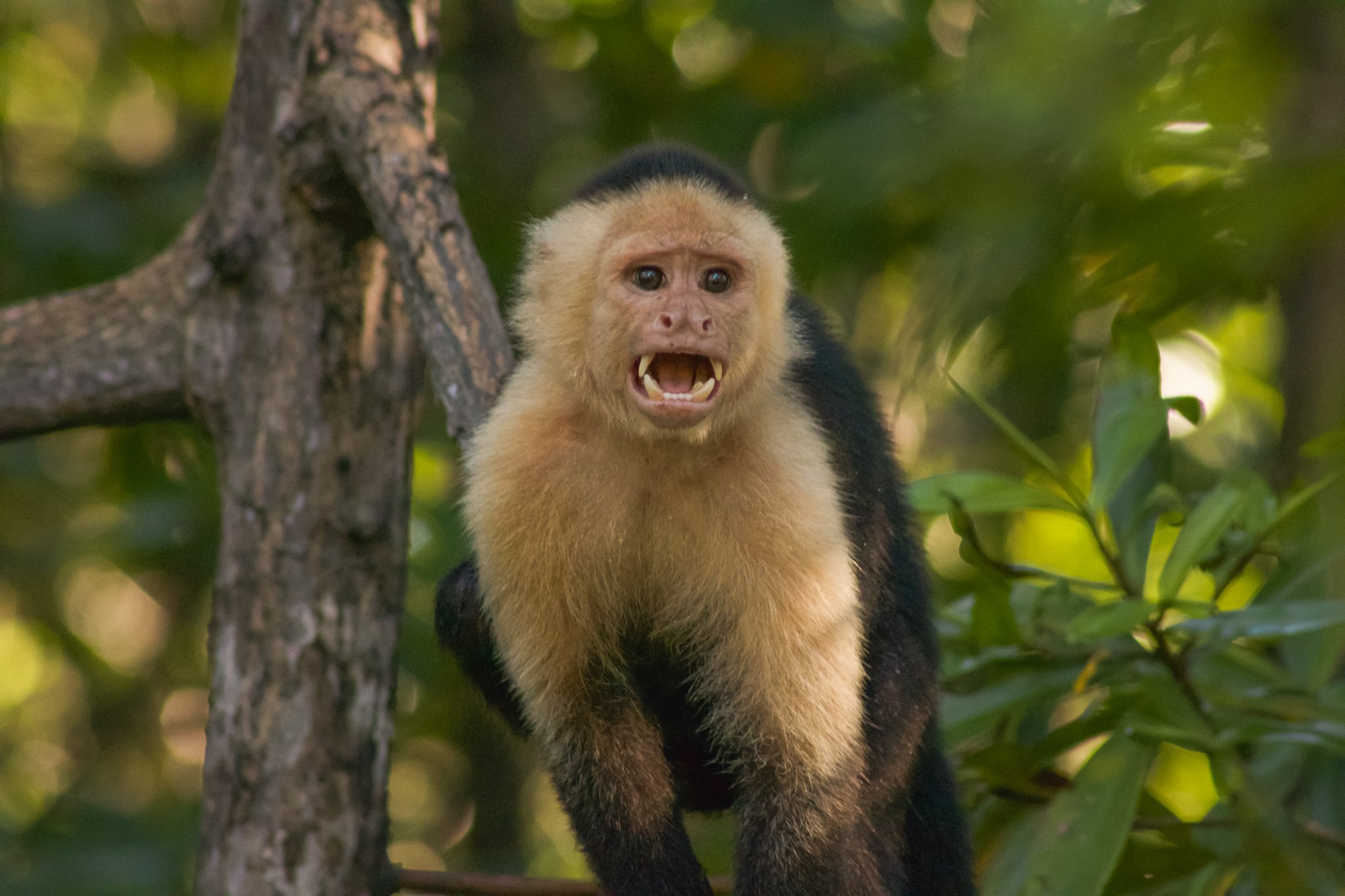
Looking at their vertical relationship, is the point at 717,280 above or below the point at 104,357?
above

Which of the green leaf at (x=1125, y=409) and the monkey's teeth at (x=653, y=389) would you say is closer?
the monkey's teeth at (x=653, y=389)

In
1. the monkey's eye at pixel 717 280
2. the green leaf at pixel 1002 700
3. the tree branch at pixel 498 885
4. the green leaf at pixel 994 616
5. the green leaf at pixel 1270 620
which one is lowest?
the tree branch at pixel 498 885

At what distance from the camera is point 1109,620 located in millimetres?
2145

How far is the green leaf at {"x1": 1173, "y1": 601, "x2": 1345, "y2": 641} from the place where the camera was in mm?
2170

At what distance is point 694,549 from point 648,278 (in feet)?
1.61

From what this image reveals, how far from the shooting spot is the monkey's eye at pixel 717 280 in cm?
235

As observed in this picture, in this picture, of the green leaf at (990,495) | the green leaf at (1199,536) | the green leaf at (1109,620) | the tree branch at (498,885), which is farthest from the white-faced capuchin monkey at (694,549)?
the green leaf at (1199,536)

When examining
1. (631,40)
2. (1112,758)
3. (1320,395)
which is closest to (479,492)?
(1112,758)

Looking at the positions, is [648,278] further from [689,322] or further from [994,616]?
[994,616]

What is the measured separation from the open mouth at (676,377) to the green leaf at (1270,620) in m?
0.95

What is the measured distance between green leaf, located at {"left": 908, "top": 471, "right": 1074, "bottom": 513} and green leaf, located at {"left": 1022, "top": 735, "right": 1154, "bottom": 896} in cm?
45

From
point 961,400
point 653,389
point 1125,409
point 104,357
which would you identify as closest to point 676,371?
point 653,389

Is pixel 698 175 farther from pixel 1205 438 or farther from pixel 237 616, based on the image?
pixel 1205 438

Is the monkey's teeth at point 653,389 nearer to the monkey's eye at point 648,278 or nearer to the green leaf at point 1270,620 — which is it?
the monkey's eye at point 648,278
